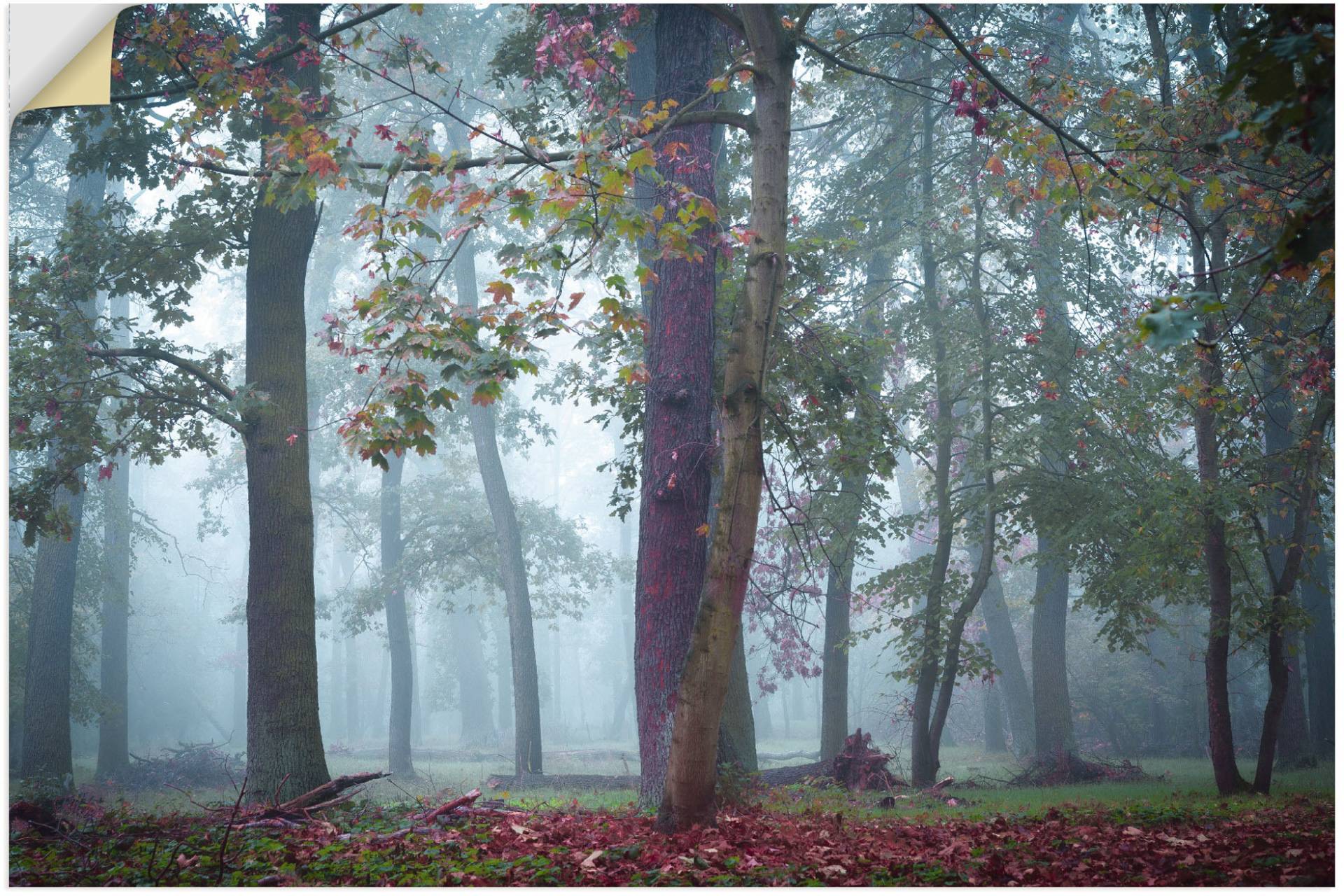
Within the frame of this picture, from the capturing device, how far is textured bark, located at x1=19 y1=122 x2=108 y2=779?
1108 cm

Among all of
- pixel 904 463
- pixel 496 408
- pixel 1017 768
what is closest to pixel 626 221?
pixel 1017 768

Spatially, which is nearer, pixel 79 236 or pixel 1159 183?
pixel 1159 183

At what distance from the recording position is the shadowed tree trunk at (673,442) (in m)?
5.73

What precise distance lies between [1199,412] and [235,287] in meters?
22.4

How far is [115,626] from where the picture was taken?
17250mm

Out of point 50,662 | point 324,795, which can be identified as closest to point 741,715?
point 324,795

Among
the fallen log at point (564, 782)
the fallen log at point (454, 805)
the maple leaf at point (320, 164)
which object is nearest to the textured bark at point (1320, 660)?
the fallen log at point (564, 782)

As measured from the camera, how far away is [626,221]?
4.25m

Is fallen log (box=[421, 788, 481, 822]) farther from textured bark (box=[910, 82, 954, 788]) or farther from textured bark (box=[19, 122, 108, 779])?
textured bark (box=[19, 122, 108, 779])

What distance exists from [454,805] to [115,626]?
1574 cm

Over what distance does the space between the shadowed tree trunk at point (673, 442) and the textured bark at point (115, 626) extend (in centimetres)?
1331

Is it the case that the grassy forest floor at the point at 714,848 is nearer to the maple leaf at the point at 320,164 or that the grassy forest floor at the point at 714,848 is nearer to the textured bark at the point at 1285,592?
the textured bark at the point at 1285,592

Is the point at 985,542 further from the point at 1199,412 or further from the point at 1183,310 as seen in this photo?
the point at 1183,310

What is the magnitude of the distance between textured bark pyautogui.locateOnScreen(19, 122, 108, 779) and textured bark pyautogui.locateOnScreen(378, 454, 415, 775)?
4955mm
